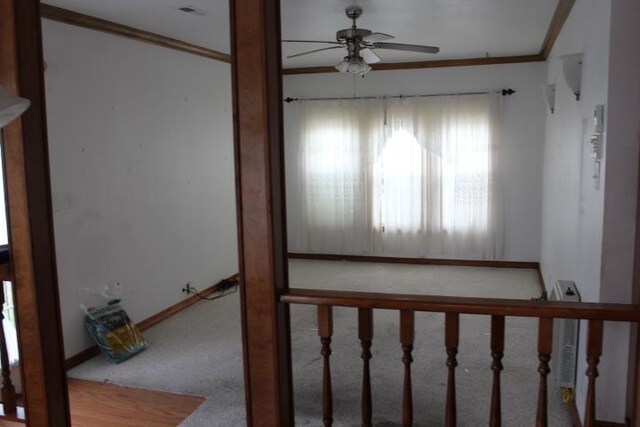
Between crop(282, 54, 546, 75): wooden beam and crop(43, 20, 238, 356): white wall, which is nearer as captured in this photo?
crop(43, 20, 238, 356): white wall

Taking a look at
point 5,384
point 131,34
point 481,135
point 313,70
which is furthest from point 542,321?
point 313,70

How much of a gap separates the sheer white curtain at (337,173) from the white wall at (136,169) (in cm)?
125

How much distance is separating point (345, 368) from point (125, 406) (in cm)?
134

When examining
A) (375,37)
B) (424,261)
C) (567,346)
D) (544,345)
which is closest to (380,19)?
(375,37)

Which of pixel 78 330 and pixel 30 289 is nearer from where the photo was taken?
pixel 30 289

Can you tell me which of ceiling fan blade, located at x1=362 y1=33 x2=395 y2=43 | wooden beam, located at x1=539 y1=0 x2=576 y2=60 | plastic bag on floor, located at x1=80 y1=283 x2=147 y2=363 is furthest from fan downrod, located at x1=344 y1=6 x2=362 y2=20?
plastic bag on floor, located at x1=80 y1=283 x2=147 y2=363

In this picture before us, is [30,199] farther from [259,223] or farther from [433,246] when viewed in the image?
[433,246]

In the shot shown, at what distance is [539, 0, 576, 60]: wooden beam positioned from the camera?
3.62 meters

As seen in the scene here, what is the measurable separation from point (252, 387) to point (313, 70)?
17.3 feet

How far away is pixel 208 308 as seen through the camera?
489 centimetres

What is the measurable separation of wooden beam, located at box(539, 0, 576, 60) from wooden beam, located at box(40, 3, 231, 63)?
3.00 m

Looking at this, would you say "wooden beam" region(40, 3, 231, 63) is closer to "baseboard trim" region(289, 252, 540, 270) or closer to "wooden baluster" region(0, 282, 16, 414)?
"wooden baluster" region(0, 282, 16, 414)

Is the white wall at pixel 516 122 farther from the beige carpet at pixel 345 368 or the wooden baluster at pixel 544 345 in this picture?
the wooden baluster at pixel 544 345

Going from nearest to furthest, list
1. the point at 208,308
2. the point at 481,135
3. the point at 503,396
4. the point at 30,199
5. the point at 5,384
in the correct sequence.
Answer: the point at 30,199
the point at 5,384
the point at 503,396
the point at 208,308
the point at 481,135
